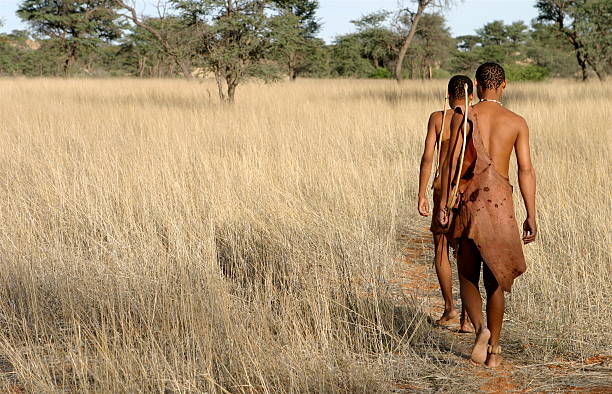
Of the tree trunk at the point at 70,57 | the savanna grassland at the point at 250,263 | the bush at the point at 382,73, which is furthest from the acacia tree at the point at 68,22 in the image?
the savanna grassland at the point at 250,263

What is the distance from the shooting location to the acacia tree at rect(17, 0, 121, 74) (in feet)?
111

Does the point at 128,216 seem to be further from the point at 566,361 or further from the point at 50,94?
the point at 50,94

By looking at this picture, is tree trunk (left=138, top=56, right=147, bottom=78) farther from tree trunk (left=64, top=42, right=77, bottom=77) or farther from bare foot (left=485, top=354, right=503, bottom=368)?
bare foot (left=485, top=354, right=503, bottom=368)

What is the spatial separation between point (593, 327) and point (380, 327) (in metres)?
1.18

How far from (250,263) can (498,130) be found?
2.37 meters

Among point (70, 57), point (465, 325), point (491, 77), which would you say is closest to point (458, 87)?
point (491, 77)

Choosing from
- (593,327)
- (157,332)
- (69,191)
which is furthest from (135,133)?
(593,327)

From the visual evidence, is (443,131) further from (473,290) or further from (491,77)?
(473,290)

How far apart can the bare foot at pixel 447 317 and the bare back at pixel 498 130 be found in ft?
3.48

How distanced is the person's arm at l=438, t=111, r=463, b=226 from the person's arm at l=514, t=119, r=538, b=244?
277 millimetres

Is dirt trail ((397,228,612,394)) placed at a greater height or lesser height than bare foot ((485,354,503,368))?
lesser

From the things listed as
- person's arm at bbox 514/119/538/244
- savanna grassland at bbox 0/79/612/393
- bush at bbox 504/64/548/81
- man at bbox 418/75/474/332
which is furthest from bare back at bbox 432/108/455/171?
bush at bbox 504/64/548/81

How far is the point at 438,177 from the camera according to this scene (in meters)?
3.38

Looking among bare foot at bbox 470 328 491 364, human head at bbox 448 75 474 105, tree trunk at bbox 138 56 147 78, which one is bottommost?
bare foot at bbox 470 328 491 364
